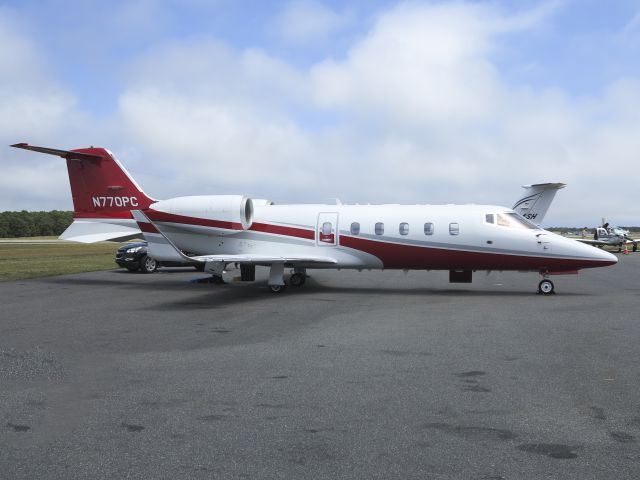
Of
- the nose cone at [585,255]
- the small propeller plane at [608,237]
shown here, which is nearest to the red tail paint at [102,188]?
the nose cone at [585,255]

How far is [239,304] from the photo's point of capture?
15164 millimetres

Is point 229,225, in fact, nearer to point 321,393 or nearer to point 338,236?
point 338,236

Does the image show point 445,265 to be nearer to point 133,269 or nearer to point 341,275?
point 341,275

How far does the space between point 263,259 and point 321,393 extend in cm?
1086

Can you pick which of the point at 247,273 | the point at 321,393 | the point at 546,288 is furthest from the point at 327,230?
the point at 321,393

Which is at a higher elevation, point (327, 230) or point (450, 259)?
point (327, 230)

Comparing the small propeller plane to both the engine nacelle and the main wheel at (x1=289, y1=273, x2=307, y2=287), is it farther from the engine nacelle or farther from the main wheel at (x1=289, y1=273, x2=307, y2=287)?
the engine nacelle

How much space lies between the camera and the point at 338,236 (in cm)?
1884

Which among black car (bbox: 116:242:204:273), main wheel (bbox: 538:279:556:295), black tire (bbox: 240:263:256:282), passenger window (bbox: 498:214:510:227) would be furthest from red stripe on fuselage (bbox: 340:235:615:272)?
black car (bbox: 116:242:204:273)

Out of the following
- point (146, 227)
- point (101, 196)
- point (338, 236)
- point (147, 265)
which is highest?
point (101, 196)

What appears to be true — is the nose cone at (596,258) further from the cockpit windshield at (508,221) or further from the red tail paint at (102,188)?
the red tail paint at (102,188)

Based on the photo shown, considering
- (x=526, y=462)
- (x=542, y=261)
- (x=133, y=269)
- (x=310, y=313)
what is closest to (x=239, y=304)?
(x=310, y=313)

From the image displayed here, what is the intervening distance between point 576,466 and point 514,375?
9.63 ft

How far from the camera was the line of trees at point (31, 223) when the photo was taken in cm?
12414
